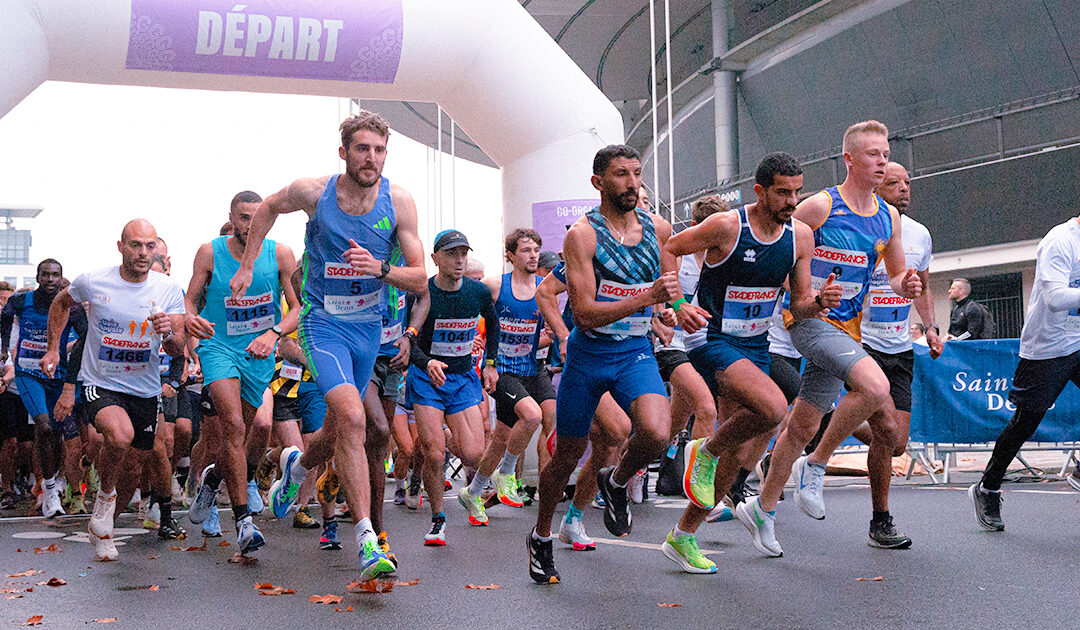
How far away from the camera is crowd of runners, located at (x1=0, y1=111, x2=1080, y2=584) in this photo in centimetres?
518

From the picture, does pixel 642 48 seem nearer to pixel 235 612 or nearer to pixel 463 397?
pixel 463 397

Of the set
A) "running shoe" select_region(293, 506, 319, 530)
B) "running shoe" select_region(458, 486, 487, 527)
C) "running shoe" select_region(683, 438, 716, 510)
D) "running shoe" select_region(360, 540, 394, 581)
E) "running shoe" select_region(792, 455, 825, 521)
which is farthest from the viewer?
"running shoe" select_region(293, 506, 319, 530)

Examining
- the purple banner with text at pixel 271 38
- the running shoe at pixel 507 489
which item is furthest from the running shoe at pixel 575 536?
the purple banner with text at pixel 271 38

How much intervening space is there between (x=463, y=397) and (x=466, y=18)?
13.6ft

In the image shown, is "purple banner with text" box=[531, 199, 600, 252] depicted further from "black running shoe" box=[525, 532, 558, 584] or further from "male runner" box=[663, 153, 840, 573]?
"black running shoe" box=[525, 532, 558, 584]

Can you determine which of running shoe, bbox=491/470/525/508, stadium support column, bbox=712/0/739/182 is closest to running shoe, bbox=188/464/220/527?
running shoe, bbox=491/470/525/508

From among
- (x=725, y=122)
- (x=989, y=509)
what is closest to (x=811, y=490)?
(x=989, y=509)

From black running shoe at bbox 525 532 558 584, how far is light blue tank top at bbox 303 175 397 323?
1.32m

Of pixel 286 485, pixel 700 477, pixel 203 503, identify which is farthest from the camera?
pixel 203 503

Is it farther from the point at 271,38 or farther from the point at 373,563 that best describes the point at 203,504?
the point at 271,38

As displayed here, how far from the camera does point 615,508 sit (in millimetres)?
5711

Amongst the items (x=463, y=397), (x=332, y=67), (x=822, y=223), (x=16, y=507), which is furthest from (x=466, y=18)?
(x=16, y=507)

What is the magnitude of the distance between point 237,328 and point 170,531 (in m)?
1.57

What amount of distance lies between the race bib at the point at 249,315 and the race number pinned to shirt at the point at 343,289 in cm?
165
